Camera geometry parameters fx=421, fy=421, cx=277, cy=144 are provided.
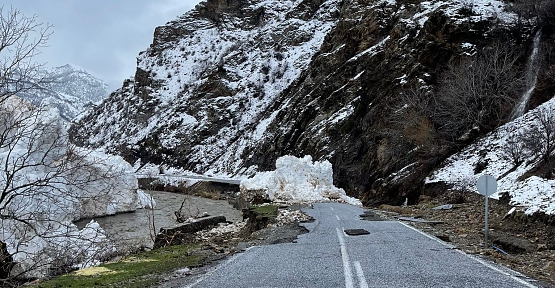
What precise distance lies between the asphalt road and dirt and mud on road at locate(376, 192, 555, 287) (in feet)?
2.12

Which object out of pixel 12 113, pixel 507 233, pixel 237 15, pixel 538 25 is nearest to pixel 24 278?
pixel 12 113

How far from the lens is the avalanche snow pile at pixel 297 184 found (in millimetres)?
30938

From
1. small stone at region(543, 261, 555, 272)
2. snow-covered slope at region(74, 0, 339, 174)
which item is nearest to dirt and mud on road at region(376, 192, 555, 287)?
small stone at region(543, 261, 555, 272)

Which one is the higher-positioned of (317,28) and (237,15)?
(237,15)

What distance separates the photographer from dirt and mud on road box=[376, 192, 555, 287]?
28.6 feet

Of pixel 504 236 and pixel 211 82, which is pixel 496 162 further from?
pixel 211 82

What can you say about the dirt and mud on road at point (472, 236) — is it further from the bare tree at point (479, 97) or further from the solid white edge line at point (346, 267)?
the bare tree at point (479, 97)

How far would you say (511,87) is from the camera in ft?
98.7

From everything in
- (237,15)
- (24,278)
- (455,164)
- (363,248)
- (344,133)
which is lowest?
(24,278)

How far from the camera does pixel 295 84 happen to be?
65.3 metres

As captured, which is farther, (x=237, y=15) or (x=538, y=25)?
(x=237, y=15)

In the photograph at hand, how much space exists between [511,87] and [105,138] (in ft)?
285

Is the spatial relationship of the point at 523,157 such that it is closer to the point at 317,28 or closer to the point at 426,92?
the point at 426,92

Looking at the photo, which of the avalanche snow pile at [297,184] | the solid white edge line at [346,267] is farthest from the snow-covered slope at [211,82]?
the solid white edge line at [346,267]
